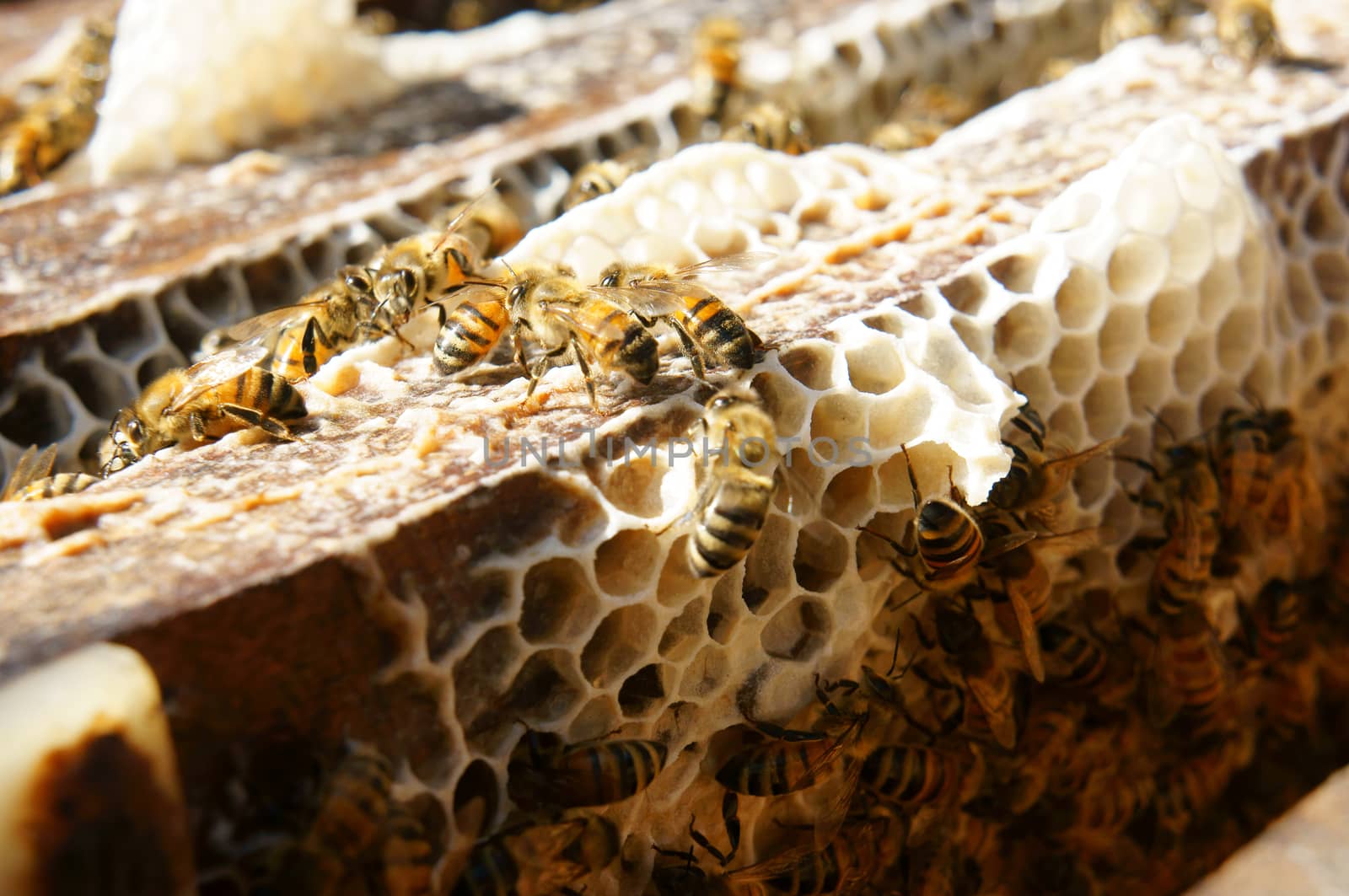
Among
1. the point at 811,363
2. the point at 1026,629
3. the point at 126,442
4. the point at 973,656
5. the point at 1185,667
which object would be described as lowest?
the point at 1185,667

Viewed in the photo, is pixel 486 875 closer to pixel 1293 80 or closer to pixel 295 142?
pixel 295 142

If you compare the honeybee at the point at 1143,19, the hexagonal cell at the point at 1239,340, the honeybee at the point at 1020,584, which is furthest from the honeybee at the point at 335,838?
the honeybee at the point at 1143,19

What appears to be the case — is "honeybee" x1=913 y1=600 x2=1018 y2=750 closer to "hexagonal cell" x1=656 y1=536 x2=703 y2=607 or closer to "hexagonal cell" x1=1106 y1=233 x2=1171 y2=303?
"hexagonal cell" x1=656 y1=536 x2=703 y2=607

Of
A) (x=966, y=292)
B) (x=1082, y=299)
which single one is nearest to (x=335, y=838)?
(x=966, y=292)

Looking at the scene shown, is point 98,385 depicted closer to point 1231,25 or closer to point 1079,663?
point 1079,663

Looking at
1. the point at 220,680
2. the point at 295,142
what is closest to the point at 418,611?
the point at 220,680

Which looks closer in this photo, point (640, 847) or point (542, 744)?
point (542, 744)
